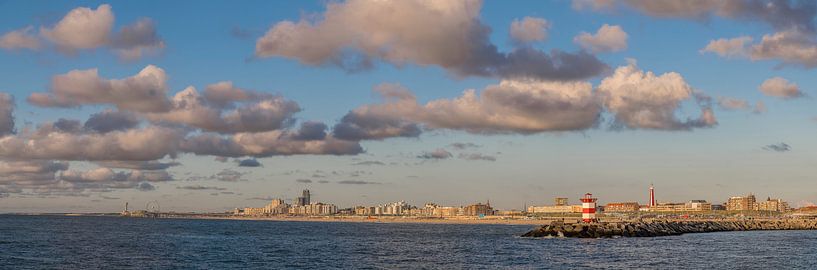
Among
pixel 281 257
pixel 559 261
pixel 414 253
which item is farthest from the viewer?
pixel 414 253

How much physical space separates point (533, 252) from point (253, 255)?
3066 centimetres

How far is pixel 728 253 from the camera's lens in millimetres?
84688

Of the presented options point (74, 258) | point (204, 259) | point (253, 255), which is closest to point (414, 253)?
point (253, 255)

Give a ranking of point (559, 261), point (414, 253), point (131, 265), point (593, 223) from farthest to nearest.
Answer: point (593, 223), point (414, 253), point (559, 261), point (131, 265)

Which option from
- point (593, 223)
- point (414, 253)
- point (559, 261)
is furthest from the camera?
point (593, 223)

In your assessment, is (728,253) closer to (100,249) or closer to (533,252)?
(533,252)

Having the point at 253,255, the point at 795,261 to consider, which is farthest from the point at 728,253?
the point at 253,255

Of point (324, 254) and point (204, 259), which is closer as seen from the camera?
point (204, 259)

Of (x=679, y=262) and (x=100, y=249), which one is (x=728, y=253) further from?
(x=100, y=249)

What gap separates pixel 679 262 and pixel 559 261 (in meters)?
10.8

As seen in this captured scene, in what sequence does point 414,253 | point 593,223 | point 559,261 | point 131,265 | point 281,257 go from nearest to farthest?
point 131,265 → point 559,261 → point 281,257 → point 414,253 → point 593,223

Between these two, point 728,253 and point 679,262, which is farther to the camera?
point 728,253

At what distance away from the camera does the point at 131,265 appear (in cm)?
6981

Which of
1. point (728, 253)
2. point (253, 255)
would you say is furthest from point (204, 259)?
point (728, 253)
